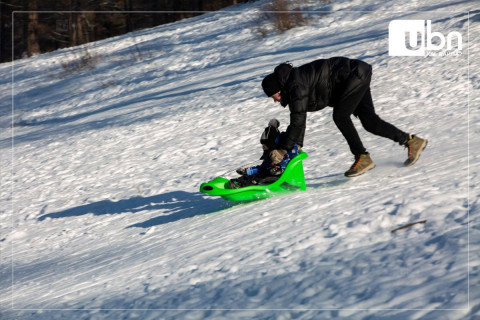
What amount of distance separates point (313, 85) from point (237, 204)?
1.40m

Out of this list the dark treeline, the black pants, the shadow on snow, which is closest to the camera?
the black pants

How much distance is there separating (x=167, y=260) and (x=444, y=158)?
9.34 feet

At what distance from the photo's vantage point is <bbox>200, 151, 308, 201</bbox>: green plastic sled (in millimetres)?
5125

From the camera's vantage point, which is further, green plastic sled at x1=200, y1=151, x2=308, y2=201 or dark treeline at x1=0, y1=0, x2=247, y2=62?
dark treeline at x1=0, y1=0, x2=247, y2=62

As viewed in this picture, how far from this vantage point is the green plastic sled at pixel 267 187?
5125 mm

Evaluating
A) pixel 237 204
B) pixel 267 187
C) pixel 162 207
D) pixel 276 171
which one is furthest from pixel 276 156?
pixel 162 207

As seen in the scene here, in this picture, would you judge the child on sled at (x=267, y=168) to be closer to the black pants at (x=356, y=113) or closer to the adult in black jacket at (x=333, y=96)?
the adult in black jacket at (x=333, y=96)

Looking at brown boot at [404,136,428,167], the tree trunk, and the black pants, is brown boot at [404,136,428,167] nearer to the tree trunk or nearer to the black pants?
the black pants

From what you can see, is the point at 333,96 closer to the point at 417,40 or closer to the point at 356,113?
the point at 356,113

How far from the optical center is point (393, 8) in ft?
45.8

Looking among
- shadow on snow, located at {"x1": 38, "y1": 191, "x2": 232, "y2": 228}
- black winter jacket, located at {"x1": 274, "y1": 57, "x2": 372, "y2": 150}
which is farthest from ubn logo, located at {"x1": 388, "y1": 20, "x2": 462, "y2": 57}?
shadow on snow, located at {"x1": 38, "y1": 191, "x2": 232, "y2": 228}

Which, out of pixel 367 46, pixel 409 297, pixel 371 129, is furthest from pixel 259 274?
pixel 367 46

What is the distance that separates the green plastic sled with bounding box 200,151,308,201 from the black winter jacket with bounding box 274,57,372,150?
10.2 inches

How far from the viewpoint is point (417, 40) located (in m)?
11.1
